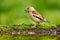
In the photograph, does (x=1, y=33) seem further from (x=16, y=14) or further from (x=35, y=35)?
(x=16, y=14)

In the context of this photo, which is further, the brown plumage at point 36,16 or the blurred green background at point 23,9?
the blurred green background at point 23,9

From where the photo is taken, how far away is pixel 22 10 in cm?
1019

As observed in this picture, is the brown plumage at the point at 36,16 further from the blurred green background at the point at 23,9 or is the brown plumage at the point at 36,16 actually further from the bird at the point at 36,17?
the blurred green background at the point at 23,9

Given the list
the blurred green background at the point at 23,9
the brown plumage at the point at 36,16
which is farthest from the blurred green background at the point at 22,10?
the brown plumage at the point at 36,16

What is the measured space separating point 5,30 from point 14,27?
0.21 meters

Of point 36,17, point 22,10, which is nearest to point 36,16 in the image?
point 36,17

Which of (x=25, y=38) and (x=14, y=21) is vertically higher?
(x=14, y=21)

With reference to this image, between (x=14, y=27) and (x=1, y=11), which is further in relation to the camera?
(x=1, y=11)

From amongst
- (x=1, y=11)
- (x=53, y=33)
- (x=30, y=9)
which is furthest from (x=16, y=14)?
(x=53, y=33)

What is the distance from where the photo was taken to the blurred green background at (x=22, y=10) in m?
9.64

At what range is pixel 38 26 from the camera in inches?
281

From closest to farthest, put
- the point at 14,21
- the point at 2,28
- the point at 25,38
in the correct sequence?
the point at 25,38 → the point at 2,28 → the point at 14,21

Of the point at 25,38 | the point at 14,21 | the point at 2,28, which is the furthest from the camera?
the point at 14,21

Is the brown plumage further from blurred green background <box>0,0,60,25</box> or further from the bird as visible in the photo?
blurred green background <box>0,0,60,25</box>
